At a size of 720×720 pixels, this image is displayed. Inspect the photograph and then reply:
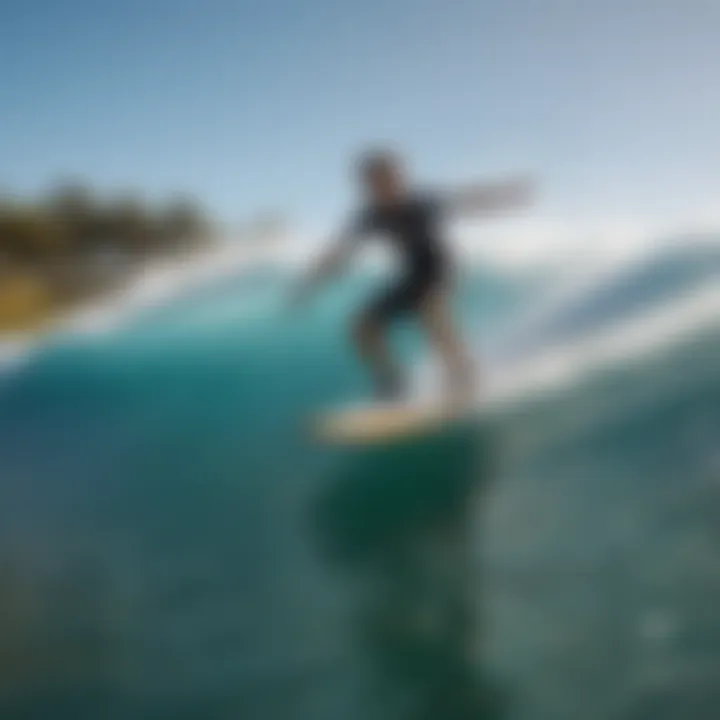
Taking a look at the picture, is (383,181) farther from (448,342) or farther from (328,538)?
(328,538)

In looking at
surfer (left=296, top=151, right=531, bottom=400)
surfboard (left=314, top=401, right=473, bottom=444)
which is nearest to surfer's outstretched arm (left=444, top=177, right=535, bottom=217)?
surfer (left=296, top=151, right=531, bottom=400)

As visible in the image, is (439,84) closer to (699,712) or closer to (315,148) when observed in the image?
(315,148)

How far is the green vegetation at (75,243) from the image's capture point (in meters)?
2.23

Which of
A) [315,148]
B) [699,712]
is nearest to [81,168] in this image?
[315,148]

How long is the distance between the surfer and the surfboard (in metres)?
0.03

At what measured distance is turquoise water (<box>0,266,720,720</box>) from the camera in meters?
1.90

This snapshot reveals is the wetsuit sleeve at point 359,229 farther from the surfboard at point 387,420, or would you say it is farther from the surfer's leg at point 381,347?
the surfboard at point 387,420

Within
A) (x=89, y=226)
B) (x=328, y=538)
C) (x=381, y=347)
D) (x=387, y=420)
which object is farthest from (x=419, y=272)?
(x=89, y=226)

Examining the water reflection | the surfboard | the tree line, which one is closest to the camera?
the water reflection

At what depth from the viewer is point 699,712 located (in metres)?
1.79

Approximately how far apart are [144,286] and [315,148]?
1.46 feet

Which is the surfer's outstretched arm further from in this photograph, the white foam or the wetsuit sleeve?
the white foam

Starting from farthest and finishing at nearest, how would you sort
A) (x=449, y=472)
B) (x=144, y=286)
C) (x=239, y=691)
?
(x=144, y=286) → (x=449, y=472) → (x=239, y=691)

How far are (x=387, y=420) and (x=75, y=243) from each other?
2.50ft
